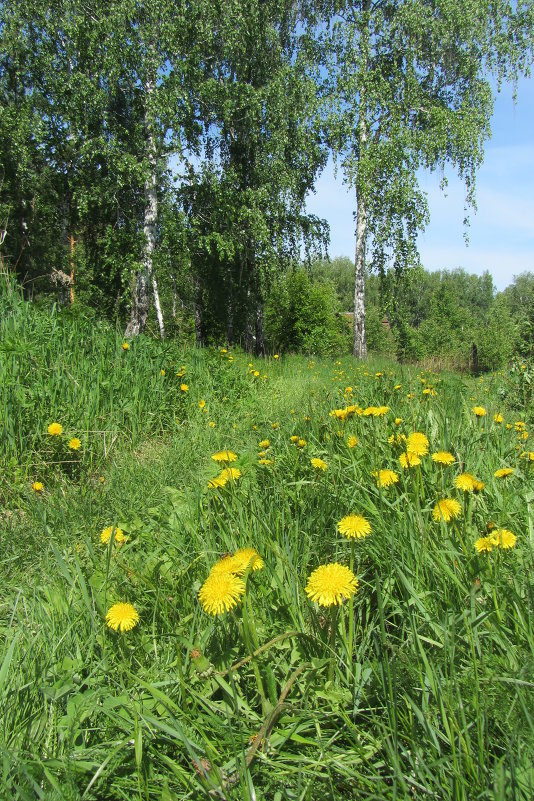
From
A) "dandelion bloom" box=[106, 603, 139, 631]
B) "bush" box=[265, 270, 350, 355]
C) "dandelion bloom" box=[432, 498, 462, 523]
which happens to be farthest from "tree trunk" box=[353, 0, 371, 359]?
"dandelion bloom" box=[106, 603, 139, 631]

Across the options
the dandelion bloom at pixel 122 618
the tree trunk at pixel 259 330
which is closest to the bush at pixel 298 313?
the tree trunk at pixel 259 330

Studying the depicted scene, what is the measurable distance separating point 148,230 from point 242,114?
156 inches

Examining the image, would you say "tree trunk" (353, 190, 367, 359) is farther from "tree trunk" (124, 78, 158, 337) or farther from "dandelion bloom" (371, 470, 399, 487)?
"dandelion bloom" (371, 470, 399, 487)

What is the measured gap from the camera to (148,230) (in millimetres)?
10180

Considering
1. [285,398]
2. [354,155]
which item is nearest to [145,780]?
[285,398]

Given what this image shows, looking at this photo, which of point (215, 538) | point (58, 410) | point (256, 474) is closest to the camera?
point (215, 538)

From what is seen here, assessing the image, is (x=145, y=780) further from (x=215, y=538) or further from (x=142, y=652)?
(x=215, y=538)

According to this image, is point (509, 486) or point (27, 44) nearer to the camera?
point (509, 486)

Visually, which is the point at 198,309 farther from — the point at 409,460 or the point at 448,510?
the point at 448,510

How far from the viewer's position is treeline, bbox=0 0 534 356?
9633 millimetres

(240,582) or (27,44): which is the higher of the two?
(27,44)

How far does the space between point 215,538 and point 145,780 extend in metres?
0.79

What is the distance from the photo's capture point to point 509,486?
167 centimetres

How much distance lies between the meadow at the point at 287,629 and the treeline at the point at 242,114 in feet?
29.3
